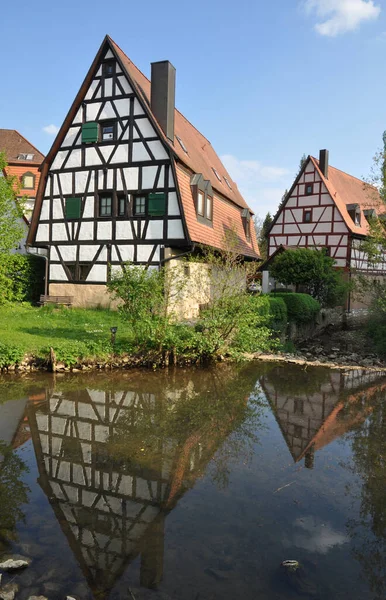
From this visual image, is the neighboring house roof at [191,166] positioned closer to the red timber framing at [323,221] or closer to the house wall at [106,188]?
the house wall at [106,188]

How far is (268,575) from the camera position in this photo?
11.5 feet

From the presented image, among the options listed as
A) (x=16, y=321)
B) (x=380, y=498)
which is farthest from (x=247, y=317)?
(x=16, y=321)

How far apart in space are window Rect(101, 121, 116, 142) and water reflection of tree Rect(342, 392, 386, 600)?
15179 millimetres

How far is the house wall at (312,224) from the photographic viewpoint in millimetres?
29203

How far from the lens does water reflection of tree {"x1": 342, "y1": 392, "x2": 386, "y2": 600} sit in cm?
366

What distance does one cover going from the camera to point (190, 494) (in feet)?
15.7

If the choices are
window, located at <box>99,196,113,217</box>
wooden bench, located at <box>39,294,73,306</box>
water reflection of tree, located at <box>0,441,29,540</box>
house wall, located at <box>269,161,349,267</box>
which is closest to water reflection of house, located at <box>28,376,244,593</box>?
water reflection of tree, located at <box>0,441,29,540</box>

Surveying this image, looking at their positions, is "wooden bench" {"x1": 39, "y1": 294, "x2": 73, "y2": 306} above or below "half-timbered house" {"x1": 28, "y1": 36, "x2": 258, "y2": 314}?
below

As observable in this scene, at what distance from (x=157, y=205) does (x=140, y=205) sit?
3.29ft

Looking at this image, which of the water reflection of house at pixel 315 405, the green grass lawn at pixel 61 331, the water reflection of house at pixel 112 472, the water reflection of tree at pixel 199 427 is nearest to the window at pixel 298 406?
the water reflection of house at pixel 315 405

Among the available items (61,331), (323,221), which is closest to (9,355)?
(61,331)

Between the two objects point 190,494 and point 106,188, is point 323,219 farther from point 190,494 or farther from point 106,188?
point 190,494

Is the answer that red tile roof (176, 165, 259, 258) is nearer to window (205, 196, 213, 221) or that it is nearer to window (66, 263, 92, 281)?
window (205, 196, 213, 221)

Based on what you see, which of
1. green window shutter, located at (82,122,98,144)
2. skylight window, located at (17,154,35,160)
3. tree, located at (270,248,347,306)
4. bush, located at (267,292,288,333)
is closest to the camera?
bush, located at (267,292,288,333)
